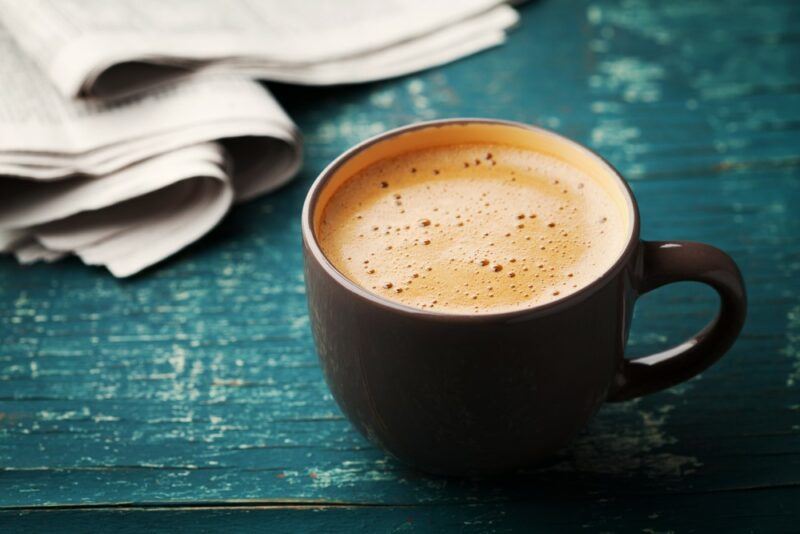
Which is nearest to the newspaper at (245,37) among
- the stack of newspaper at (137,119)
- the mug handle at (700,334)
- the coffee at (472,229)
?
the stack of newspaper at (137,119)

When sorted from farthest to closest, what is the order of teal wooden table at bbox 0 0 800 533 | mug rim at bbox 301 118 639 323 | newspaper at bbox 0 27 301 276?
newspaper at bbox 0 27 301 276
teal wooden table at bbox 0 0 800 533
mug rim at bbox 301 118 639 323

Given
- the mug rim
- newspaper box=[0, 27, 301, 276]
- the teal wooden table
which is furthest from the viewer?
newspaper box=[0, 27, 301, 276]

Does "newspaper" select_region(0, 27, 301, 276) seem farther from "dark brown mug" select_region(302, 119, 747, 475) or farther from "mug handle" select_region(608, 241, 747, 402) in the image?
"mug handle" select_region(608, 241, 747, 402)

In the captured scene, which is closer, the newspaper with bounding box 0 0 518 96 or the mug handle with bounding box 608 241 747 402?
the mug handle with bounding box 608 241 747 402

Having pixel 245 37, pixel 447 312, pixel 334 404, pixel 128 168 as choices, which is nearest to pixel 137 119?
pixel 128 168

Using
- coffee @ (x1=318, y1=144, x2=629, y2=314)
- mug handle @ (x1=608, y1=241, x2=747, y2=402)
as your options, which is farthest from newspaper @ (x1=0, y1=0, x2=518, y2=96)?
mug handle @ (x1=608, y1=241, x2=747, y2=402)

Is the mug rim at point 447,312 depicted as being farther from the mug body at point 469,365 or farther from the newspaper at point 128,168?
the newspaper at point 128,168
